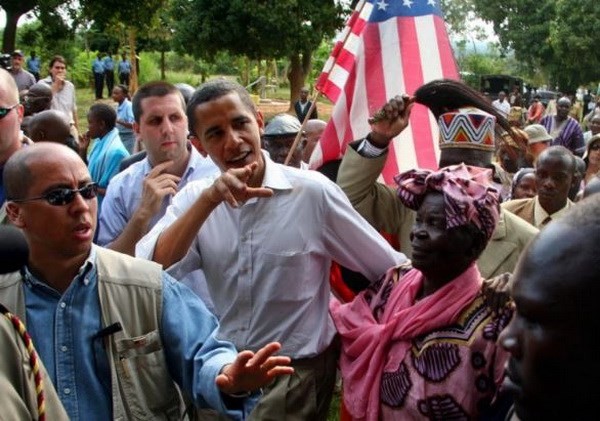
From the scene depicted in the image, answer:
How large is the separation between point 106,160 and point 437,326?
4.36 m

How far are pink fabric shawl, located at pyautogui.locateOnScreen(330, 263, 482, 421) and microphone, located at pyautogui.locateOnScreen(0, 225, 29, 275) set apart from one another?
51.7 inches

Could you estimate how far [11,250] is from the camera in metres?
1.66

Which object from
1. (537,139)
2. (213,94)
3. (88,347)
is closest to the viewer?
(88,347)

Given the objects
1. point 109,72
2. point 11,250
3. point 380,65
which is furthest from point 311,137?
point 109,72

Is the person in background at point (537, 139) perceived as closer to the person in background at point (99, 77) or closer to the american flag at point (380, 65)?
the american flag at point (380, 65)

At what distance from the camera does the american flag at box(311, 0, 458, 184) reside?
4371mm

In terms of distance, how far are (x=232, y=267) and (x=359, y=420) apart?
0.80m

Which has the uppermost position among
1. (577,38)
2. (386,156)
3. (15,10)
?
(15,10)

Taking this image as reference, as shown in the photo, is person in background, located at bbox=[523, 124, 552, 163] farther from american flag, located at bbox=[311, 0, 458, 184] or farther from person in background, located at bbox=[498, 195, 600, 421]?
person in background, located at bbox=[498, 195, 600, 421]

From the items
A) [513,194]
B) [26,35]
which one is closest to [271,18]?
[26,35]

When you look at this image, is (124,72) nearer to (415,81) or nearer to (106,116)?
(106,116)

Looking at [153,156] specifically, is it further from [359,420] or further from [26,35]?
[26,35]

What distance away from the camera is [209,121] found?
3117mm

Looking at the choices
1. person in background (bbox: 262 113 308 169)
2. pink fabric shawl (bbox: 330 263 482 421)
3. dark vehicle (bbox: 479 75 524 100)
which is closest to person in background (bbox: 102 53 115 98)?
dark vehicle (bbox: 479 75 524 100)
